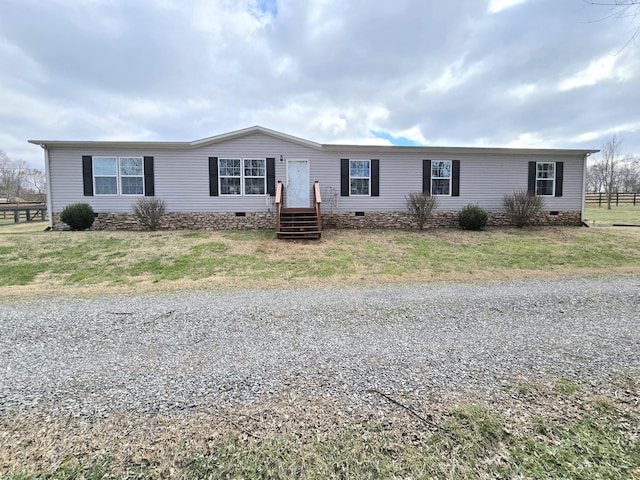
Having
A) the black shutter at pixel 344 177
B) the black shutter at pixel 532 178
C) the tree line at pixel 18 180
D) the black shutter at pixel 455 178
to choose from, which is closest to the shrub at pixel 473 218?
the black shutter at pixel 455 178

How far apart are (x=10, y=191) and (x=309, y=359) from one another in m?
54.6

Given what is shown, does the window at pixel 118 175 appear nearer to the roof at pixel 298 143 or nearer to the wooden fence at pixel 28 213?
the roof at pixel 298 143

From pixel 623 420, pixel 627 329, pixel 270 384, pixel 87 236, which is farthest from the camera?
pixel 87 236

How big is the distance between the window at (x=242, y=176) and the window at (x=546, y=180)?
1143 cm

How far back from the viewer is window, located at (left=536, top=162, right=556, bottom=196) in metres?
13.3

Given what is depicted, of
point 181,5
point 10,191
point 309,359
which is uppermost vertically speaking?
point 181,5

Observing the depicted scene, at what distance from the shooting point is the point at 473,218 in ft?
39.8

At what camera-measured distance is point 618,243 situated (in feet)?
32.0

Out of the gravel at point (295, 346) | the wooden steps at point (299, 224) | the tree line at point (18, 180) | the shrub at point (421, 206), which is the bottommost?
the gravel at point (295, 346)

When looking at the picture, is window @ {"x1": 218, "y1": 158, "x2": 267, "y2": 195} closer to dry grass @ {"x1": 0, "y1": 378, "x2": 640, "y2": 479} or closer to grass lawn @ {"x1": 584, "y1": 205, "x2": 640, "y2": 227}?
dry grass @ {"x1": 0, "y1": 378, "x2": 640, "y2": 479}

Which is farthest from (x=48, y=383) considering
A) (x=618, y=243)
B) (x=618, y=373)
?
(x=618, y=243)

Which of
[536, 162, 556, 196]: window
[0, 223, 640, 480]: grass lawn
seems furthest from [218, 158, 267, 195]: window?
[536, 162, 556, 196]: window

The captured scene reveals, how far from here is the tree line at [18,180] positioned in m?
39.9

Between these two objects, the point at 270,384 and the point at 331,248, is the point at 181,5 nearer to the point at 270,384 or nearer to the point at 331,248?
the point at 331,248
